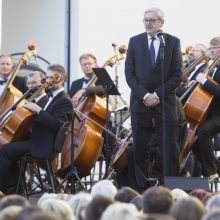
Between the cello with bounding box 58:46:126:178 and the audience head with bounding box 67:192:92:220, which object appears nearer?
the audience head with bounding box 67:192:92:220

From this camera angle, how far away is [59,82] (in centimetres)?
965

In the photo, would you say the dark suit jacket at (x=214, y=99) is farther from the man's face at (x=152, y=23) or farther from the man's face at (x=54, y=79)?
the man's face at (x=54, y=79)

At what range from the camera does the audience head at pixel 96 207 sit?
15.2 ft

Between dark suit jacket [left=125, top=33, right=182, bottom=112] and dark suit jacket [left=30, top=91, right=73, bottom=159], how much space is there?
37.4 inches

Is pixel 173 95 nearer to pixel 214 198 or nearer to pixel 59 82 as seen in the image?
pixel 59 82

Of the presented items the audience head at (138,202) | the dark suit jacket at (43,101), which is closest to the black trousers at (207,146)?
the dark suit jacket at (43,101)

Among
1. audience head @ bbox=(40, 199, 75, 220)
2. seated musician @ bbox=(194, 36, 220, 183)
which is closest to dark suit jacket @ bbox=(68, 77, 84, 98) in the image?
seated musician @ bbox=(194, 36, 220, 183)

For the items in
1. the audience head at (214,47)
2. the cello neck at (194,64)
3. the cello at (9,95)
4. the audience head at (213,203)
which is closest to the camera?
the audience head at (213,203)

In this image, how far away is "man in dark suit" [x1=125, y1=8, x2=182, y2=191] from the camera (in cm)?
883

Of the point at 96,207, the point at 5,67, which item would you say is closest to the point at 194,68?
the point at 5,67

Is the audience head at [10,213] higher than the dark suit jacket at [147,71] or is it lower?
lower

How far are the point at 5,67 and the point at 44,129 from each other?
1616 mm

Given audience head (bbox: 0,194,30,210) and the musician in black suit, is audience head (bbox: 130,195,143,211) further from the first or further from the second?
the musician in black suit

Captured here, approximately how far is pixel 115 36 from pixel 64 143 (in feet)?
16.3
